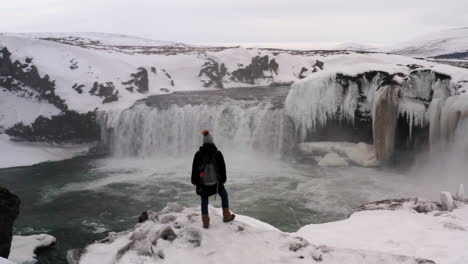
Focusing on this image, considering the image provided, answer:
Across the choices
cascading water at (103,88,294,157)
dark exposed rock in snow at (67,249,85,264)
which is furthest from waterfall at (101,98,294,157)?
dark exposed rock in snow at (67,249,85,264)

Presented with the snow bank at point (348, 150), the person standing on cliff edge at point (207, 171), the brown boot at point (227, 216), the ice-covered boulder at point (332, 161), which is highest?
the person standing on cliff edge at point (207, 171)

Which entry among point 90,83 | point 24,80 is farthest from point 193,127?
point 24,80

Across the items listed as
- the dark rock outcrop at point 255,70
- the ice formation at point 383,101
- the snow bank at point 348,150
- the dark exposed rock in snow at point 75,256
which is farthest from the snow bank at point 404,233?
the dark rock outcrop at point 255,70

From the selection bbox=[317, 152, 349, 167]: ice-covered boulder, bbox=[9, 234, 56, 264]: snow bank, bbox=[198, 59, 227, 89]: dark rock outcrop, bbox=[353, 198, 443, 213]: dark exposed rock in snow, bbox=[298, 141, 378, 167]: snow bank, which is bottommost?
bbox=[9, 234, 56, 264]: snow bank

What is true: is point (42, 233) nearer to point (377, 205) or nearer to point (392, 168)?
point (377, 205)

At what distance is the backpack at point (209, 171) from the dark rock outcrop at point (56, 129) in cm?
1701

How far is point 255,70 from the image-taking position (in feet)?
109

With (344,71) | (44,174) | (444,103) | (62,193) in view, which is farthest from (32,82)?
(444,103)

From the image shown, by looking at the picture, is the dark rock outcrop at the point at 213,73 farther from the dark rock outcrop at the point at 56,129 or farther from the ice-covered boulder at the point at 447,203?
the ice-covered boulder at the point at 447,203

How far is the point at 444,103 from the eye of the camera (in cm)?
1329

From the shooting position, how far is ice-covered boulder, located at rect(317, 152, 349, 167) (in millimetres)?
16453

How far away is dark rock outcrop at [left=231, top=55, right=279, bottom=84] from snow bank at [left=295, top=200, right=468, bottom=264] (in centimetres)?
2508

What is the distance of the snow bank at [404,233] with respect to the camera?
5.81 meters

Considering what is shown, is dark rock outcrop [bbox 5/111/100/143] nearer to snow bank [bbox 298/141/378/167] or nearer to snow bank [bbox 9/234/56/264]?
snow bank [bbox 9/234/56/264]
